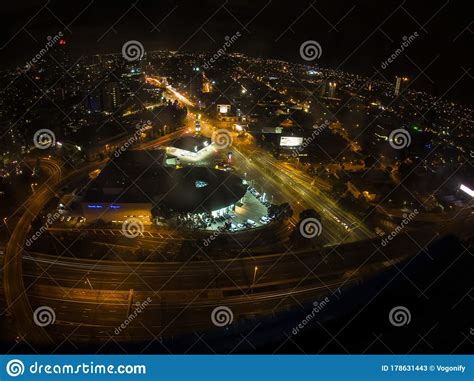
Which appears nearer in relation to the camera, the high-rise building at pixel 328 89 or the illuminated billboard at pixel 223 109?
the illuminated billboard at pixel 223 109

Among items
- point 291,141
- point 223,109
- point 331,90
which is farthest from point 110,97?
point 331,90

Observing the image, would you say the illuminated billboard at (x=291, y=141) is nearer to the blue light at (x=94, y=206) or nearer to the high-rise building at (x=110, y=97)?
the blue light at (x=94, y=206)

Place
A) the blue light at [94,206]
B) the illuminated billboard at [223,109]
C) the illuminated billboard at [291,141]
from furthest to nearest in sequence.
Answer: the illuminated billboard at [223,109]
the illuminated billboard at [291,141]
the blue light at [94,206]

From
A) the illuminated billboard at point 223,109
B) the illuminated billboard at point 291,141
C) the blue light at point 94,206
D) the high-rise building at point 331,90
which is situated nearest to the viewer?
the blue light at point 94,206

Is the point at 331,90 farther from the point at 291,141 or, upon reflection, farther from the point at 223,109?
the point at 291,141

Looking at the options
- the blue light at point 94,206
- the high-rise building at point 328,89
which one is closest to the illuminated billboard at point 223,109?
the high-rise building at point 328,89

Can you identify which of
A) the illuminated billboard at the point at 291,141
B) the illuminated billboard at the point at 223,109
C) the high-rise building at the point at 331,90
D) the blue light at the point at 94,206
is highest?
the high-rise building at the point at 331,90

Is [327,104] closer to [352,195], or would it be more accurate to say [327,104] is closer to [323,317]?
[352,195]

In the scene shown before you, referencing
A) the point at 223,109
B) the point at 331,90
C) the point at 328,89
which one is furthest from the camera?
the point at 328,89

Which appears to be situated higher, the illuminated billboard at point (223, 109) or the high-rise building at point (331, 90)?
the high-rise building at point (331, 90)
